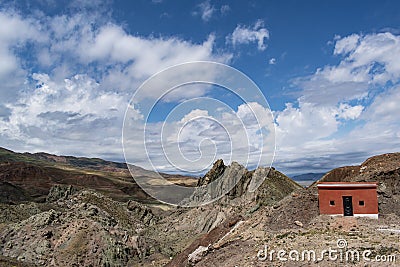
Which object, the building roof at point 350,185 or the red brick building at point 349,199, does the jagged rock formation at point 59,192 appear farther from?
the building roof at point 350,185

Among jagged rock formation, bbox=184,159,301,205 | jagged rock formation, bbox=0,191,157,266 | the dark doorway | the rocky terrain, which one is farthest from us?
jagged rock formation, bbox=184,159,301,205

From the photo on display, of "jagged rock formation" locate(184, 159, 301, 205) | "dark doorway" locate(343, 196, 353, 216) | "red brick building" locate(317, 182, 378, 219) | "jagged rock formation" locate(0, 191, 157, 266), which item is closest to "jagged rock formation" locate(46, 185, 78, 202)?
"jagged rock formation" locate(184, 159, 301, 205)

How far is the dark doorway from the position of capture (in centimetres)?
2406

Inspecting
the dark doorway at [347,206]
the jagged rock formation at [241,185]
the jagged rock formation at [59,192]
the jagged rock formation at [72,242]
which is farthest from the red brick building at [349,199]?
the jagged rock formation at [59,192]

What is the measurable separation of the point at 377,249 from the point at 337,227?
507 centimetres

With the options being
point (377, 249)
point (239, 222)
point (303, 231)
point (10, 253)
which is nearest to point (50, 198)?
point (10, 253)

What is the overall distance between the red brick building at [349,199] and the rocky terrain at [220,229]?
2.69ft

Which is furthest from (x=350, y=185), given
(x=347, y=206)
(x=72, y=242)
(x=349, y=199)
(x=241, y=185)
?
(x=241, y=185)

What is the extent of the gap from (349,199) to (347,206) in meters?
0.50

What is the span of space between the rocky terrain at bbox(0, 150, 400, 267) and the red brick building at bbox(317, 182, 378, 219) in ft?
2.69

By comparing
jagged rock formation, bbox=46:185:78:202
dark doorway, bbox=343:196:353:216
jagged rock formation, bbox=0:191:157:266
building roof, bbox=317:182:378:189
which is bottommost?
jagged rock formation, bbox=0:191:157:266

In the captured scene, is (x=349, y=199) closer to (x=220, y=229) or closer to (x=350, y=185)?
(x=350, y=185)

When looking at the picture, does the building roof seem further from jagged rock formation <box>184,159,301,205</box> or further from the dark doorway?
jagged rock formation <box>184,159,301,205</box>

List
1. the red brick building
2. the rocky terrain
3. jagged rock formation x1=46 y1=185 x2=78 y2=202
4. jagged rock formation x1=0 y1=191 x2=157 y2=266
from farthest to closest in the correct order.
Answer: jagged rock formation x1=46 y1=185 x2=78 y2=202, jagged rock formation x1=0 y1=191 x2=157 y2=266, the red brick building, the rocky terrain
